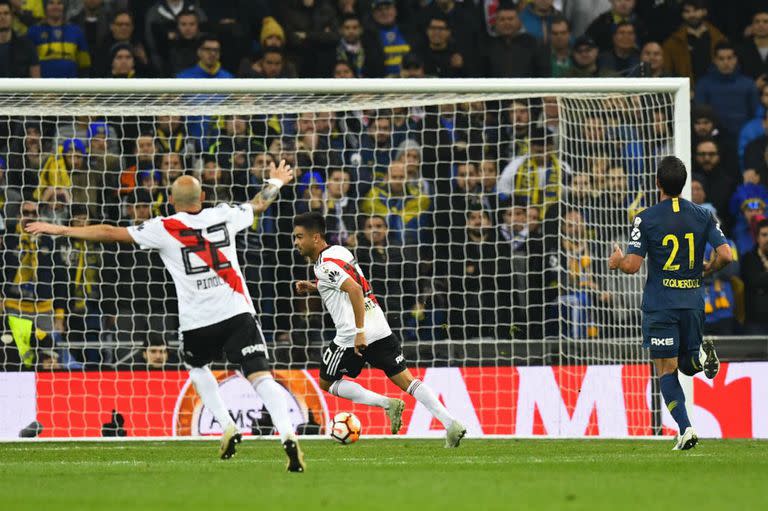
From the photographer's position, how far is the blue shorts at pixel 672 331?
1025cm

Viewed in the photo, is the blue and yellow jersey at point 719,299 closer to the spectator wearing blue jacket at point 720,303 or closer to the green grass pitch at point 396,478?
the spectator wearing blue jacket at point 720,303

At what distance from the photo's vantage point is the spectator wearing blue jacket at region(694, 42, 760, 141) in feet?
55.3

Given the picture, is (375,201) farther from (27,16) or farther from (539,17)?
(27,16)

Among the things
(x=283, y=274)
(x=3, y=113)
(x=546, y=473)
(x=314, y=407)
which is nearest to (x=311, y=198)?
(x=283, y=274)

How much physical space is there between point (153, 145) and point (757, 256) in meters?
6.73

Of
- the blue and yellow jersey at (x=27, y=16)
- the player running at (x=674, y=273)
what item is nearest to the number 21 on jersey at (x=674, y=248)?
the player running at (x=674, y=273)

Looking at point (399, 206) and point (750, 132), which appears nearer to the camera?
point (399, 206)

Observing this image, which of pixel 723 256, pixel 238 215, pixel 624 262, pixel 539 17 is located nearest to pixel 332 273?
pixel 238 215

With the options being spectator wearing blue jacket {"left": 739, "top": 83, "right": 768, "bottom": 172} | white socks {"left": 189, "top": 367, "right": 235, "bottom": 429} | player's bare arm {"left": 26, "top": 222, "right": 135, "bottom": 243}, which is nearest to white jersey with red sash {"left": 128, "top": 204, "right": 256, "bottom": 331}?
player's bare arm {"left": 26, "top": 222, "right": 135, "bottom": 243}

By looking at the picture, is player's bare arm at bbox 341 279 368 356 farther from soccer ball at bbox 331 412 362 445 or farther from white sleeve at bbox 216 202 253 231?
white sleeve at bbox 216 202 253 231

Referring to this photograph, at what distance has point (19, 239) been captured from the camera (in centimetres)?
1460

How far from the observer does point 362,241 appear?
14.9 meters

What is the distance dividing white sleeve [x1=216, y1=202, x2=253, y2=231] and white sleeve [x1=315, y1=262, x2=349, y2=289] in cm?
162

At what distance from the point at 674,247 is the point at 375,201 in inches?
202
